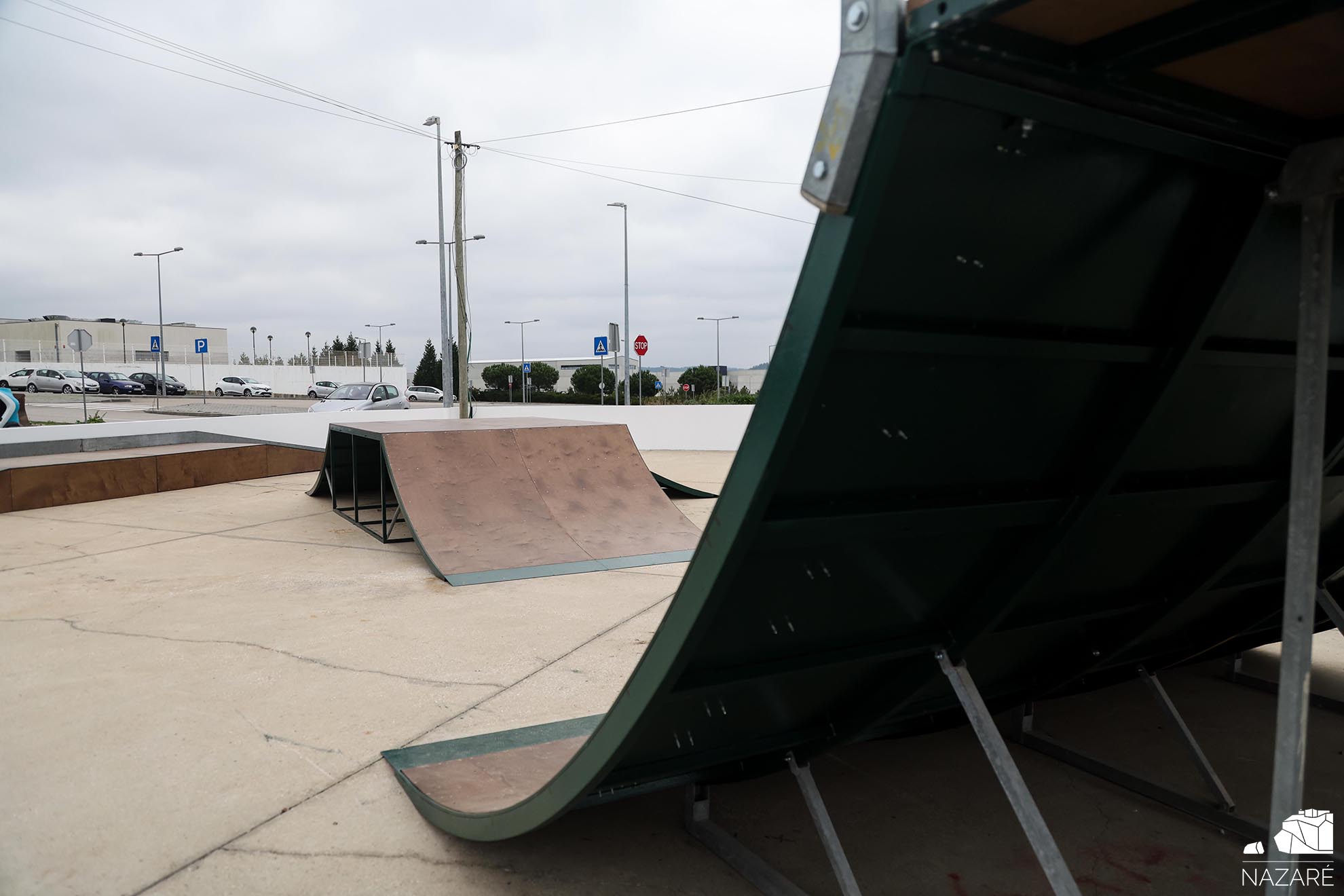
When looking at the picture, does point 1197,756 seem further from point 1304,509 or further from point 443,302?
point 443,302

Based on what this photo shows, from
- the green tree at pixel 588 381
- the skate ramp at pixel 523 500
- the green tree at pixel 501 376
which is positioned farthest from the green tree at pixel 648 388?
the skate ramp at pixel 523 500

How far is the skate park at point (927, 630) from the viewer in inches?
55.3

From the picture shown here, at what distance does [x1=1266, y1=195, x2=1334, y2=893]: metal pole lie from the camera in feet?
5.17

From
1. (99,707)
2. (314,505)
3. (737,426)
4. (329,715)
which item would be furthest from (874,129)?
(737,426)

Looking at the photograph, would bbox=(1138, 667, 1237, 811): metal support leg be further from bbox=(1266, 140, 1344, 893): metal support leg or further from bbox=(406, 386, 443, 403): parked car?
bbox=(406, 386, 443, 403): parked car

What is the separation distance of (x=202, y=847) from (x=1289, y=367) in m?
3.34

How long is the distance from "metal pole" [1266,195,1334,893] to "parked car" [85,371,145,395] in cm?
5090

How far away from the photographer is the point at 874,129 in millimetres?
1228

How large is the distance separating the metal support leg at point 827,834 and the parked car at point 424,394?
40266mm

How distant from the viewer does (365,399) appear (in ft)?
67.4

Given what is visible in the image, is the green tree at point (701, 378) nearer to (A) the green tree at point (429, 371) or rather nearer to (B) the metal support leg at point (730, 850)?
(A) the green tree at point (429, 371)

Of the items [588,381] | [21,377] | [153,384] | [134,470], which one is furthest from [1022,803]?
[153,384]

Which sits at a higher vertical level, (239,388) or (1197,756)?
(239,388)

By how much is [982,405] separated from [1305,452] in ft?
1.92
